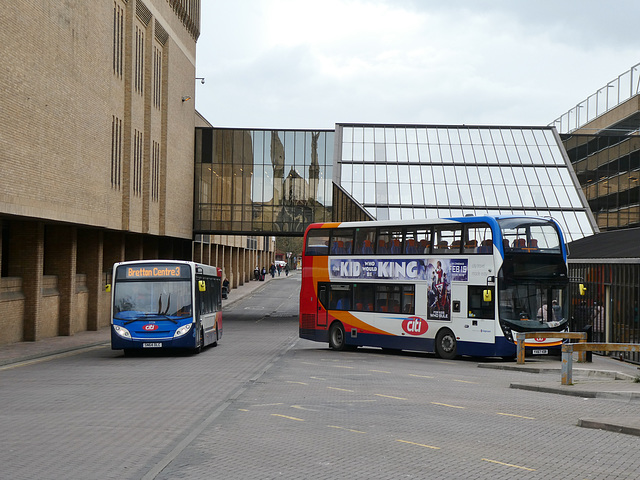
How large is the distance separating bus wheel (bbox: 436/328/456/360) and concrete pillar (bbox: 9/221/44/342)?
15.2 meters

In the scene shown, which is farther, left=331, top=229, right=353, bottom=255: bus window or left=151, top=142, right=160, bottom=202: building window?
left=151, top=142, right=160, bottom=202: building window

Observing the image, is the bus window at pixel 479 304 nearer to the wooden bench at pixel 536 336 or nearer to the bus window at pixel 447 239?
the wooden bench at pixel 536 336

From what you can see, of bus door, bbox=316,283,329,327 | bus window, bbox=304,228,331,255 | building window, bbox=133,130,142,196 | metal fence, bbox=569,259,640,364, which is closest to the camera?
metal fence, bbox=569,259,640,364

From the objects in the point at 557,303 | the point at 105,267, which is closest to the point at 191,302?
the point at 557,303

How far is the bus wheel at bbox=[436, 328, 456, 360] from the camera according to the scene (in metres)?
22.7

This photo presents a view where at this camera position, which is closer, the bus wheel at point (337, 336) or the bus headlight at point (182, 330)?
the bus headlight at point (182, 330)

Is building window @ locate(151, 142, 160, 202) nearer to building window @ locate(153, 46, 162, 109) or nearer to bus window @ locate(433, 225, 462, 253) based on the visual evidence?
building window @ locate(153, 46, 162, 109)

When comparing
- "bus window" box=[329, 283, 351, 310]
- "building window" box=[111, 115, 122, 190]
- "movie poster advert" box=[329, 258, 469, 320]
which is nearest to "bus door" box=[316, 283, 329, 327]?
"bus window" box=[329, 283, 351, 310]

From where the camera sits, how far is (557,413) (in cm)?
1248

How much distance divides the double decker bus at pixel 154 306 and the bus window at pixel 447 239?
715cm

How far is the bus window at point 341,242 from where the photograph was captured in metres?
25.3

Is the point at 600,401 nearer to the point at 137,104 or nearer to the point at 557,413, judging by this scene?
the point at 557,413

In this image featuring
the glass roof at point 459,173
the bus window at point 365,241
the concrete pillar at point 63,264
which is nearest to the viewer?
the bus window at point 365,241

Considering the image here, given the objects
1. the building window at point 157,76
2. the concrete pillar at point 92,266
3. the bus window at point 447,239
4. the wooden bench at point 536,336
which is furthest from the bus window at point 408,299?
the building window at point 157,76
